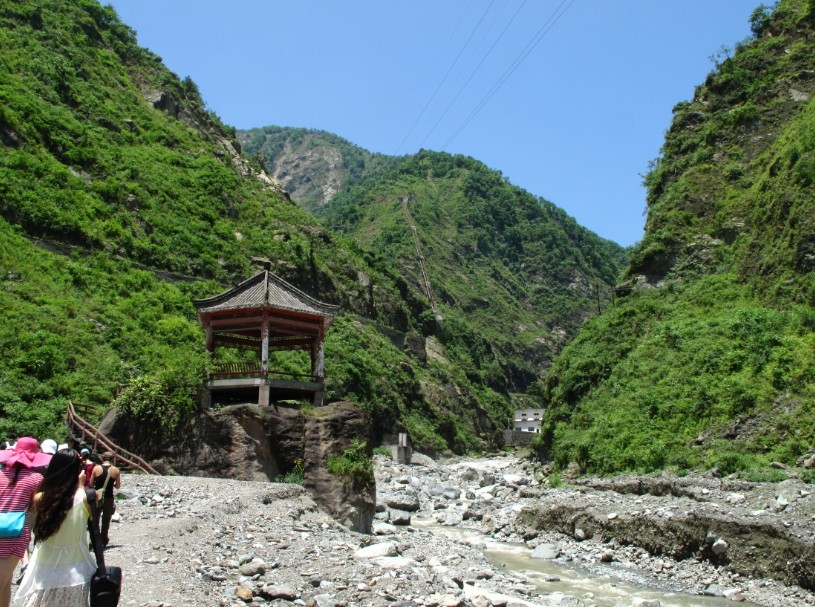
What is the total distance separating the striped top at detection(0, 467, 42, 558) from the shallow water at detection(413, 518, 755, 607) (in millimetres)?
10991

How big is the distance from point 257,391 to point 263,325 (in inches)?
77.7

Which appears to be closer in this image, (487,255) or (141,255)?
(141,255)

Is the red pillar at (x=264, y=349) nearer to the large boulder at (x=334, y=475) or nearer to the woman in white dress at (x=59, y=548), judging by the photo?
the large boulder at (x=334, y=475)

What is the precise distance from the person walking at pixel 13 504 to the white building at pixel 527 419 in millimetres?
86360

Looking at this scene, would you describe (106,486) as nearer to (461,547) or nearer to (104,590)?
(104,590)

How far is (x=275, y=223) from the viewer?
176ft

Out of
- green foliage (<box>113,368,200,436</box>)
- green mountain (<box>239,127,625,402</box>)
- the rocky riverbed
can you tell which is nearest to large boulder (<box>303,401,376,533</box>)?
the rocky riverbed

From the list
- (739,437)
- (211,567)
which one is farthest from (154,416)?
(739,437)

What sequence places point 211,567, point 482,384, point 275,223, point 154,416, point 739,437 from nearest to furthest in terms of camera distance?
point 211,567, point 154,416, point 739,437, point 275,223, point 482,384

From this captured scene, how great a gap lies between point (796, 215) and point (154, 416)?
27197mm

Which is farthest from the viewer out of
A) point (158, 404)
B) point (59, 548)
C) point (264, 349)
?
point (264, 349)

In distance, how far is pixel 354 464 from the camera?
17.9m

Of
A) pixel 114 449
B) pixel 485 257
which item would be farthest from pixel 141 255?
pixel 485 257

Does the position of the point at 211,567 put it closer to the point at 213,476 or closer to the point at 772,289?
the point at 213,476
